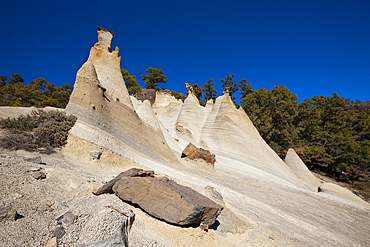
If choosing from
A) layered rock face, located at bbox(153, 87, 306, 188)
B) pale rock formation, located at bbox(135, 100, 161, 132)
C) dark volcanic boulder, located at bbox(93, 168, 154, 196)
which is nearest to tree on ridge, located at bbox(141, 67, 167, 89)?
layered rock face, located at bbox(153, 87, 306, 188)

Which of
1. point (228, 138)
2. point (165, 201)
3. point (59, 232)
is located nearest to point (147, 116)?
point (228, 138)

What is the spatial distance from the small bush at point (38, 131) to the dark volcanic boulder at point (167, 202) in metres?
4.17

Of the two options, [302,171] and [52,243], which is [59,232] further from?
[302,171]

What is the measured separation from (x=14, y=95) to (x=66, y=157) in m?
19.7

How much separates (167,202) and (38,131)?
5.89 m

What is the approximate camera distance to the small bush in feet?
18.5

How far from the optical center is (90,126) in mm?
7285

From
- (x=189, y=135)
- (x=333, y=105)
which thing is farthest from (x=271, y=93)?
(x=189, y=135)

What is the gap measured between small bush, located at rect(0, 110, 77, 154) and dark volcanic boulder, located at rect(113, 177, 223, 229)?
13.7ft

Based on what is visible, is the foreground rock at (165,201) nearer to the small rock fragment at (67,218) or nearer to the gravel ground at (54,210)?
the gravel ground at (54,210)

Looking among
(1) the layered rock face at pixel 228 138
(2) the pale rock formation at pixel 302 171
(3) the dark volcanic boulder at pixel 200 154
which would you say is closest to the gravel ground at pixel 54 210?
(3) the dark volcanic boulder at pixel 200 154

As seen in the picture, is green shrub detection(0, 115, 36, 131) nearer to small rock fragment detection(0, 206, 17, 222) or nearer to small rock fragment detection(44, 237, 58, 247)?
small rock fragment detection(0, 206, 17, 222)

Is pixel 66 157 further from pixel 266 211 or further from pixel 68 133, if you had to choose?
pixel 266 211

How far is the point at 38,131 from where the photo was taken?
20.5 feet
